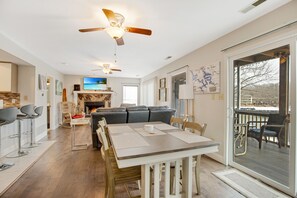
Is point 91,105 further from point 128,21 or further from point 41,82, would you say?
point 128,21

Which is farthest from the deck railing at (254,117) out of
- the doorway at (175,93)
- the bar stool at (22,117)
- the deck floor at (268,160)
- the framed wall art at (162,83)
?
the bar stool at (22,117)

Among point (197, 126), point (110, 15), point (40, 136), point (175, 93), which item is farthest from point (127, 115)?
point (40, 136)

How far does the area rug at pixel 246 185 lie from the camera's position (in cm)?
181

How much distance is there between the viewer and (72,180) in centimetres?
212

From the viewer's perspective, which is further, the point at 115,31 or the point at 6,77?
the point at 6,77

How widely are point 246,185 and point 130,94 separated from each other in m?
6.80

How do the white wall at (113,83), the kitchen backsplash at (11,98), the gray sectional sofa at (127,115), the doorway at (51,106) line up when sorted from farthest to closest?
the white wall at (113,83) < the doorway at (51,106) < the kitchen backsplash at (11,98) < the gray sectional sofa at (127,115)

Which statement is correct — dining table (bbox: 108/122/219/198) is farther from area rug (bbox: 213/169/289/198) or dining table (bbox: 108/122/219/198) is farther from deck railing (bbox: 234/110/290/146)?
deck railing (bbox: 234/110/290/146)

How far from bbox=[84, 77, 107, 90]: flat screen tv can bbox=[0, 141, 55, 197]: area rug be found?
4224 mm

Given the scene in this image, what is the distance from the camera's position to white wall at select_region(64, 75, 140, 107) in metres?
7.15

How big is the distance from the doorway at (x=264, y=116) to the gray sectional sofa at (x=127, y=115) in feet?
5.39

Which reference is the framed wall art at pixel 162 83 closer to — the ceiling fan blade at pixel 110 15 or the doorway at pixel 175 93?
the doorway at pixel 175 93

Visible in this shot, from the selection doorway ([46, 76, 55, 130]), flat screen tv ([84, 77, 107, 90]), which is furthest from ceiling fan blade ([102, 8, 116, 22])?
flat screen tv ([84, 77, 107, 90])

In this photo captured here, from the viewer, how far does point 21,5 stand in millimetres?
1813
